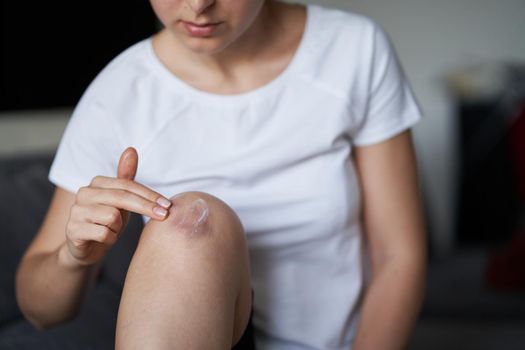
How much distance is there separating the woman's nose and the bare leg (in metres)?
0.22

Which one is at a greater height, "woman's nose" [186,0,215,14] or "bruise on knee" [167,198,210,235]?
"woman's nose" [186,0,215,14]

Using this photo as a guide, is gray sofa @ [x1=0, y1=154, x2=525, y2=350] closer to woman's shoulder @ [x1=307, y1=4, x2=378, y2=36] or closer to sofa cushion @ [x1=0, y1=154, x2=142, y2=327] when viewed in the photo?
sofa cushion @ [x1=0, y1=154, x2=142, y2=327]

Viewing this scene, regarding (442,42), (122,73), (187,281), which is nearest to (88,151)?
(122,73)

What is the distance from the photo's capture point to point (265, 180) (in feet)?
3.23

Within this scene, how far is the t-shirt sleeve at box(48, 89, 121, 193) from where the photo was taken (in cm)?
98

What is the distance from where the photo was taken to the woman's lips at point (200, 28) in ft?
2.79

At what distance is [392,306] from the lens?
987 mm

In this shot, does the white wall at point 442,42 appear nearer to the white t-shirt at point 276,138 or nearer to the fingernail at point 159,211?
the white t-shirt at point 276,138

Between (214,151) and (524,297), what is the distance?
1.24m

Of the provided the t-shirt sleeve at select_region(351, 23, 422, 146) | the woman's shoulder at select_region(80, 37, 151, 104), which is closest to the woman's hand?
the woman's shoulder at select_region(80, 37, 151, 104)

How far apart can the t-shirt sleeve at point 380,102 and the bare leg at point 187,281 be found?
286mm

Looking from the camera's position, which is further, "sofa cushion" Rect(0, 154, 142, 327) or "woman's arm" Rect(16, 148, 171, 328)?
"sofa cushion" Rect(0, 154, 142, 327)

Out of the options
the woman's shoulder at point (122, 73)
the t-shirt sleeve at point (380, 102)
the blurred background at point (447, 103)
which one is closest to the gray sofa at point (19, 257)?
the blurred background at point (447, 103)

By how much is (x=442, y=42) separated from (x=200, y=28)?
8.63ft
